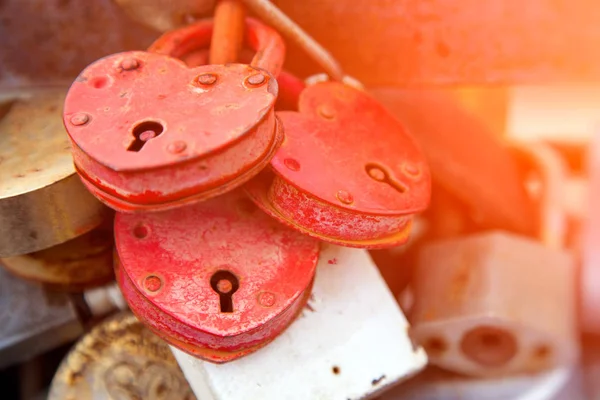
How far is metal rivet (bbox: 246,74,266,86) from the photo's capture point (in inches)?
21.4

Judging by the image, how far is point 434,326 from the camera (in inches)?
36.3

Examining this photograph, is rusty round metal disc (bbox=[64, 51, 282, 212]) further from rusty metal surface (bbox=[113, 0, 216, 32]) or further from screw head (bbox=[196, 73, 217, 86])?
rusty metal surface (bbox=[113, 0, 216, 32])

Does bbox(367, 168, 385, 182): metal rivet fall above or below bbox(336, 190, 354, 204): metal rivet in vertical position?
above

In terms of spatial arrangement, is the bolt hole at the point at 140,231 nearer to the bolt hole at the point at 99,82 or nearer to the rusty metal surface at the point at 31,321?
the bolt hole at the point at 99,82

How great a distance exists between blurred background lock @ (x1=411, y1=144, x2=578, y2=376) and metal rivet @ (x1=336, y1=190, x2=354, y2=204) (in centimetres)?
39

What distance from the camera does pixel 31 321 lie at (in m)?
0.81

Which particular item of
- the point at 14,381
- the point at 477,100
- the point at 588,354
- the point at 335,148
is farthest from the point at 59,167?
the point at 477,100

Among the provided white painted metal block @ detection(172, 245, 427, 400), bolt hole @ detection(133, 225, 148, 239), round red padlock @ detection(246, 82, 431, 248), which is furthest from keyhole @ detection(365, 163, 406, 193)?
bolt hole @ detection(133, 225, 148, 239)

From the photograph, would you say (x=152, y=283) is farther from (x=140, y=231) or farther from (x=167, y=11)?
(x=167, y=11)

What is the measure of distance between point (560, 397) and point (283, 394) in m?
0.59

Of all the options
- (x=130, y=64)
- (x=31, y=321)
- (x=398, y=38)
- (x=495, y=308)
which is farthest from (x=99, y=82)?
(x=495, y=308)

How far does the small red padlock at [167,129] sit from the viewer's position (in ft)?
1.61

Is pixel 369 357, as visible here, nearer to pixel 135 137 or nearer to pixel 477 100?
pixel 135 137

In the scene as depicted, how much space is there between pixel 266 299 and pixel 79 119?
0.22 metres
